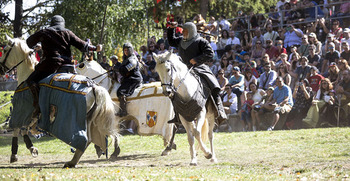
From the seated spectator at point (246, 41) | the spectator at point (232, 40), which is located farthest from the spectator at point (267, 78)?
the spectator at point (232, 40)

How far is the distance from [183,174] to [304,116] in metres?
8.85

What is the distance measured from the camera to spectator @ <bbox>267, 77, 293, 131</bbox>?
16.0 meters

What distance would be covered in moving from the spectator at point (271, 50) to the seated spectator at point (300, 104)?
93.2 inches

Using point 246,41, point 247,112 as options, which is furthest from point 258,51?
point 247,112

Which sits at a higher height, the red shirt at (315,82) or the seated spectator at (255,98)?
the red shirt at (315,82)

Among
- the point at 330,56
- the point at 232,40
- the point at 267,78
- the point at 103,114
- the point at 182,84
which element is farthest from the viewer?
the point at 232,40

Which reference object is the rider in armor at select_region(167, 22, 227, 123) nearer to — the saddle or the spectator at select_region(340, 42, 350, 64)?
the saddle

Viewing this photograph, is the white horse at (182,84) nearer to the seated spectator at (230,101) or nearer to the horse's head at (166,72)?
the horse's head at (166,72)

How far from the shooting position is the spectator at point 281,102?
631 inches

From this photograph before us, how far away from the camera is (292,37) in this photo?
62.0 ft

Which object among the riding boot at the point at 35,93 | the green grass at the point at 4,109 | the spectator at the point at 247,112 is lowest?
the green grass at the point at 4,109

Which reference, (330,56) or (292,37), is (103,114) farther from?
(292,37)

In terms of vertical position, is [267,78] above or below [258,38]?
below

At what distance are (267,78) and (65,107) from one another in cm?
907
